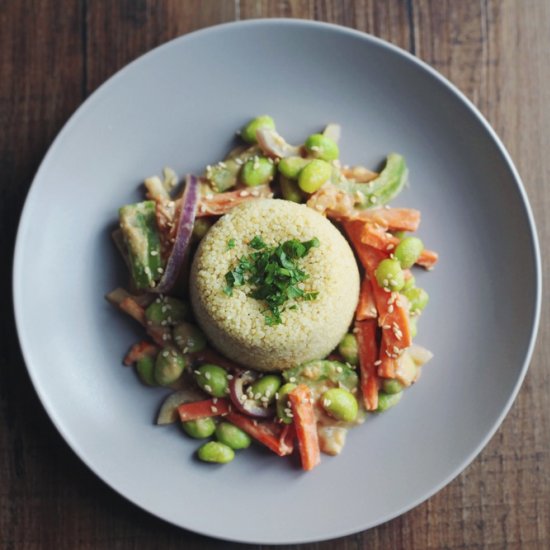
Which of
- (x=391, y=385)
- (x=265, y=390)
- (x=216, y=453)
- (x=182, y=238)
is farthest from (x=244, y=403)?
(x=182, y=238)

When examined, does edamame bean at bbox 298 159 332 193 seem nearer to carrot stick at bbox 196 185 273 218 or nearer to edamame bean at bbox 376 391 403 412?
carrot stick at bbox 196 185 273 218

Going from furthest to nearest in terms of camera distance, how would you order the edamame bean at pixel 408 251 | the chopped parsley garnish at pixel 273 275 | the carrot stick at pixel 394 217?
the carrot stick at pixel 394 217
the edamame bean at pixel 408 251
the chopped parsley garnish at pixel 273 275

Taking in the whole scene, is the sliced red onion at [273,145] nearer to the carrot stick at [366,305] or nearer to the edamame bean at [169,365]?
the carrot stick at [366,305]

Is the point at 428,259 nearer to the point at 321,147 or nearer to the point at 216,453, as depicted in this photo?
the point at 321,147

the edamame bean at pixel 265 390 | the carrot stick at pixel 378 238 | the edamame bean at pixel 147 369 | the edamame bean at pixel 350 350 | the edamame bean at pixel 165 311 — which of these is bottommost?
the edamame bean at pixel 265 390

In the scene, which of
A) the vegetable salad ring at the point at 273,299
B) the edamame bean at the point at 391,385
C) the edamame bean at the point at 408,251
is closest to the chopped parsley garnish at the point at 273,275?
the vegetable salad ring at the point at 273,299

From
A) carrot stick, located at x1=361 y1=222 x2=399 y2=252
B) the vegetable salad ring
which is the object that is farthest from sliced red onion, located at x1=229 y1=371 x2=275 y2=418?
carrot stick, located at x1=361 y1=222 x2=399 y2=252

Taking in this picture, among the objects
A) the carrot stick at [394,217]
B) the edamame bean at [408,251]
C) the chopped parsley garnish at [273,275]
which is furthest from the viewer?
the carrot stick at [394,217]
